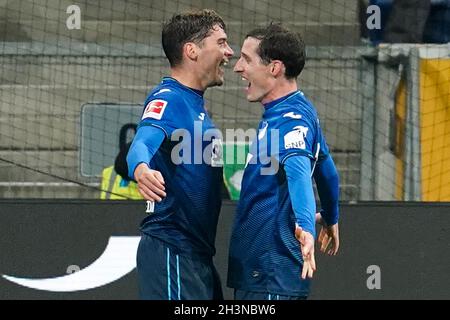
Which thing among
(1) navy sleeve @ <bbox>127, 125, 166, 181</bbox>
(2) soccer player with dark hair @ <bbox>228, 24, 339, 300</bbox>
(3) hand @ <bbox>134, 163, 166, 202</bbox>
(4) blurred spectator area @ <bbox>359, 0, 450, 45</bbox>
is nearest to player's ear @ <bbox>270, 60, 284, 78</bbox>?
(2) soccer player with dark hair @ <bbox>228, 24, 339, 300</bbox>

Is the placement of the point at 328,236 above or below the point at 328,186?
below

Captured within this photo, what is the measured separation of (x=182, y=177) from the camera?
4.99 m

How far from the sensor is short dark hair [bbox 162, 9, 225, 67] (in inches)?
205

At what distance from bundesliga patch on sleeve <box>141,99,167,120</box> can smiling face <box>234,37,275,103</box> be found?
1.40ft

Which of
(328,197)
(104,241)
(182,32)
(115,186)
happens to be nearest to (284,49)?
(182,32)

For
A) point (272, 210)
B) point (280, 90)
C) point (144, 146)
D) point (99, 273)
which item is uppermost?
point (280, 90)

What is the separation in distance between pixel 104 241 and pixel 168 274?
2391 mm

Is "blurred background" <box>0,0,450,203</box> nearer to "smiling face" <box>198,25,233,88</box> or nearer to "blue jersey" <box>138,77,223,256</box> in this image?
"smiling face" <box>198,25,233,88</box>

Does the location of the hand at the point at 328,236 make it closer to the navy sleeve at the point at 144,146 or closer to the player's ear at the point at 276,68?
the player's ear at the point at 276,68

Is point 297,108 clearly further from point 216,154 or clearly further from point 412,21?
point 412,21

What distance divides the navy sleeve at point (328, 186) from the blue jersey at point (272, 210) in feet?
0.54

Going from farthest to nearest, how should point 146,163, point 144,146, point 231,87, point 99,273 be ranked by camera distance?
point 231,87
point 99,273
point 144,146
point 146,163
